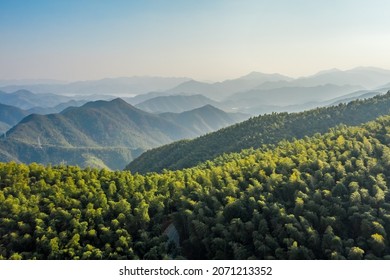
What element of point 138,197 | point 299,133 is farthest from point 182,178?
point 299,133

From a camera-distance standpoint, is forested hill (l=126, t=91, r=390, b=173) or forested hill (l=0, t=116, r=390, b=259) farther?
forested hill (l=126, t=91, r=390, b=173)

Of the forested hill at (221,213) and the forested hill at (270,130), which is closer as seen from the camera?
the forested hill at (221,213)

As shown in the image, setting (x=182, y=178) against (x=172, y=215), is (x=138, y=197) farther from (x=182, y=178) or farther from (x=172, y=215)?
(x=182, y=178)

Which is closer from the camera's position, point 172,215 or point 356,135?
point 172,215
